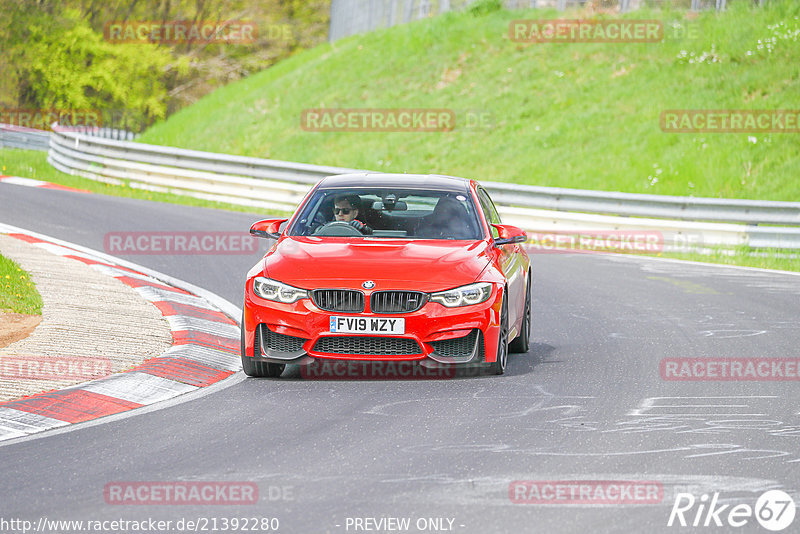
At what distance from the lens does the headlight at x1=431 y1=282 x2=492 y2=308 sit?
8.57m

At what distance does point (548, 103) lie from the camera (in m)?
31.5

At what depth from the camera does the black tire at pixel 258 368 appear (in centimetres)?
877

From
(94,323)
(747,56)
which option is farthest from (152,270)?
(747,56)

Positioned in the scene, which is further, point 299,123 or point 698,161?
point 299,123

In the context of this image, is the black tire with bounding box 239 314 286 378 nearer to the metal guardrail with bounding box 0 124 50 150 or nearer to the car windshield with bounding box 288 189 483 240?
the car windshield with bounding box 288 189 483 240

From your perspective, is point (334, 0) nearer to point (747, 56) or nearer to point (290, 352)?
point (747, 56)

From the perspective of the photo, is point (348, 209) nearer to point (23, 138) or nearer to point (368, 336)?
point (368, 336)

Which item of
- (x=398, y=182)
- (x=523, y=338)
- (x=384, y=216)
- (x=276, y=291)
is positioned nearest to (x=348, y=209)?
(x=384, y=216)

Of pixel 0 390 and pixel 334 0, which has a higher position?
pixel 334 0

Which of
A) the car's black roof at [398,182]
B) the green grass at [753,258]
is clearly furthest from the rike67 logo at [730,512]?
the green grass at [753,258]

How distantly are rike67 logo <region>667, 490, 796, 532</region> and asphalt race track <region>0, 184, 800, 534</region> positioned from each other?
0.05m

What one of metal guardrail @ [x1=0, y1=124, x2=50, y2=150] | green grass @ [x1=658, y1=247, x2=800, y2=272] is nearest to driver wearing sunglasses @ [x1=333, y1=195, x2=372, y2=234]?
green grass @ [x1=658, y1=247, x2=800, y2=272]

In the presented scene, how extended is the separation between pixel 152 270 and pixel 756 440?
9060 millimetres

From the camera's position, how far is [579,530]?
518cm
